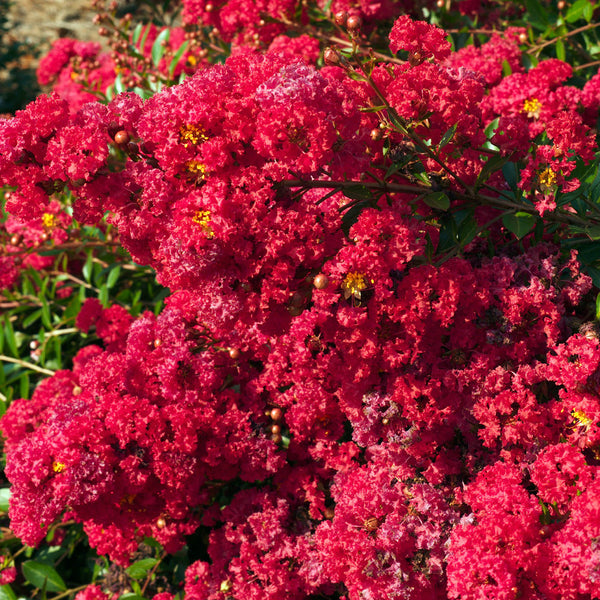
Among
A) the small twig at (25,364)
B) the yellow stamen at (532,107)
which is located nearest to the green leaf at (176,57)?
the small twig at (25,364)

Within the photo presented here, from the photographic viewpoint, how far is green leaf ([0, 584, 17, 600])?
2670 mm

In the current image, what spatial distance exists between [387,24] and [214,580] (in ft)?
9.75

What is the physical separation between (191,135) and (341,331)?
0.67m

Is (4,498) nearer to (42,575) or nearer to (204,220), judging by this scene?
(42,575)

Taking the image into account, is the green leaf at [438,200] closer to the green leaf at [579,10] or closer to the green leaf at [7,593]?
the green leaf at [579,10]

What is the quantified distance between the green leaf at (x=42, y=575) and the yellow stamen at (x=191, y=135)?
2.24 meters

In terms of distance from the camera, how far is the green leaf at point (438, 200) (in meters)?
1.66

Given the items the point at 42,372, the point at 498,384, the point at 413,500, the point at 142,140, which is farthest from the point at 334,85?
the point at 42,372

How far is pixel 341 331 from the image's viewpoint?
173 cm

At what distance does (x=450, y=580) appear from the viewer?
158 centimetres

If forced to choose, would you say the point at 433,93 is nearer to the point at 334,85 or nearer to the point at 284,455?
the point at 334,85

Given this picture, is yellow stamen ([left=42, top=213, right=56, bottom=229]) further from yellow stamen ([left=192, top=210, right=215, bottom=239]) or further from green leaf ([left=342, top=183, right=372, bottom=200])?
green leaf ([left=342, top=183, right=372, bottom=200])

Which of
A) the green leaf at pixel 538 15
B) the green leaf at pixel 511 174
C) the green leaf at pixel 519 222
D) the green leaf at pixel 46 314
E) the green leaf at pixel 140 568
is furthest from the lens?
the green leaf at pixel 46 314

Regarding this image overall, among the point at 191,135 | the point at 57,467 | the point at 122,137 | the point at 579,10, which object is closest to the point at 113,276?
the point at 57,467
